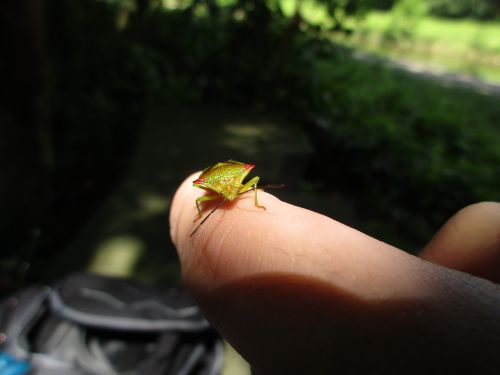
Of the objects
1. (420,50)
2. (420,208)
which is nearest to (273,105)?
(420,208)

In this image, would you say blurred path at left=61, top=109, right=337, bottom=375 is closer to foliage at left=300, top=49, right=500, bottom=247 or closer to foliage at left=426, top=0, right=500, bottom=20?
foliage at left=300, top=49, right=500, bottom=247

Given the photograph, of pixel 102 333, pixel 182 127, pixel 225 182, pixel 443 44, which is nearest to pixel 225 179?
pixel 225 182

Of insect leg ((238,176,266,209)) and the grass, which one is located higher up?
insect leg ((238,176,266,209))

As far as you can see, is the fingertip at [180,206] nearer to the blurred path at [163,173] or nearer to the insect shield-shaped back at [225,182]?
the insect shield-shaped back at [225,182]

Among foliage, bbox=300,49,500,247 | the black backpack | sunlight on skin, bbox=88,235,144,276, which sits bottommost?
sunlight on skin, bbox=88,235,144,276

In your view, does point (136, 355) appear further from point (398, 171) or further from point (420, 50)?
point (420, 50)

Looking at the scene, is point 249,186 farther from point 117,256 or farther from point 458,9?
point 458,9

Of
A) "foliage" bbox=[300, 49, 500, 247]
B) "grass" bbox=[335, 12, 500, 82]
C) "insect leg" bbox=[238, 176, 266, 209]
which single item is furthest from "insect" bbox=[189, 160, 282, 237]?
"grass" bbox=[335, 12, 500, 82]
